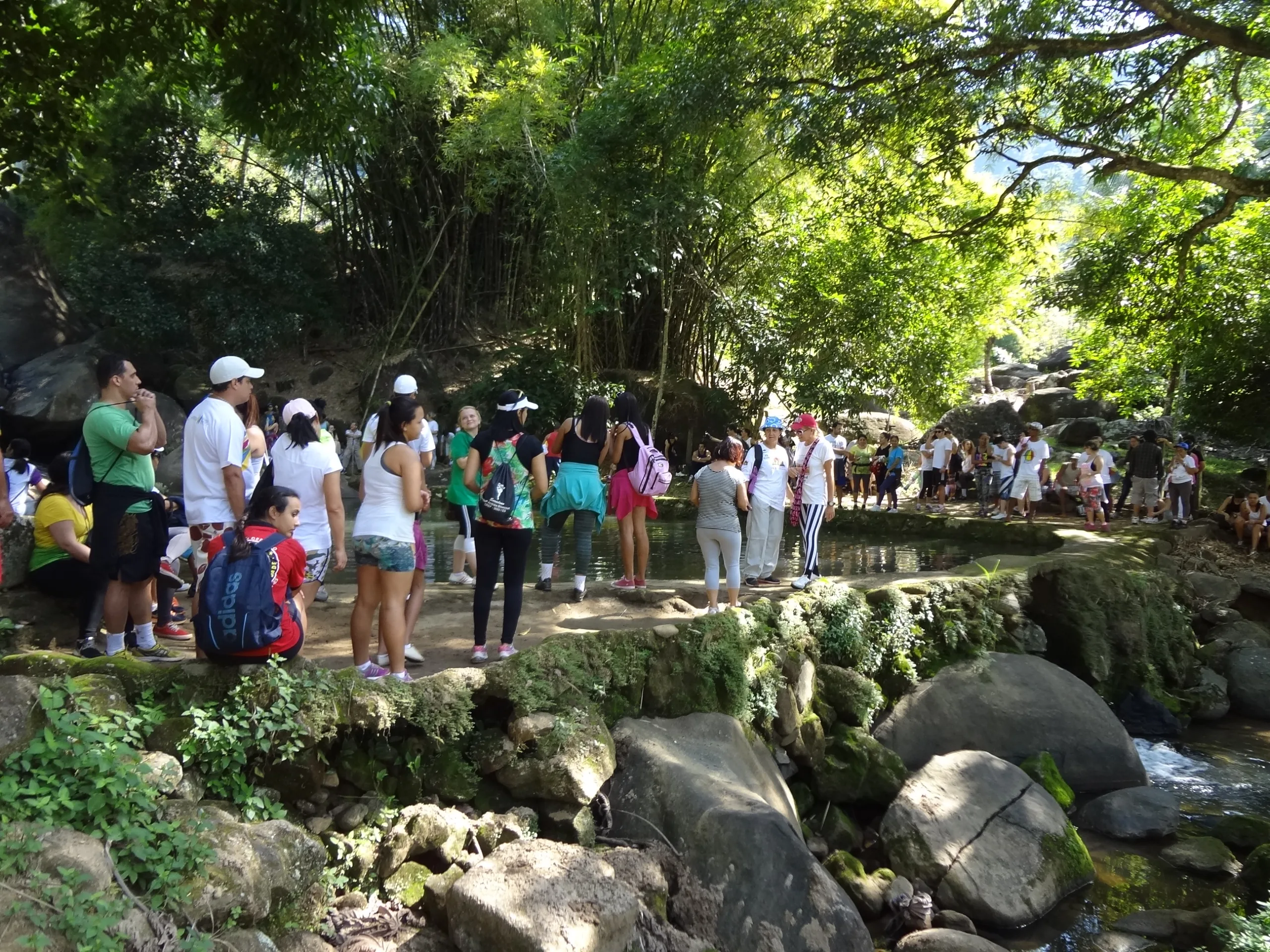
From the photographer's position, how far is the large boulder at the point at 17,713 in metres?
3.32

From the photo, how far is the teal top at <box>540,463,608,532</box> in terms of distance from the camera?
20.6 feet

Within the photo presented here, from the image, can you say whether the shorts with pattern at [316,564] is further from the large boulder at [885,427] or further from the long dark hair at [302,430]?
the large boulder at [885,427]

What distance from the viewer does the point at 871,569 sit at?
1000 cm

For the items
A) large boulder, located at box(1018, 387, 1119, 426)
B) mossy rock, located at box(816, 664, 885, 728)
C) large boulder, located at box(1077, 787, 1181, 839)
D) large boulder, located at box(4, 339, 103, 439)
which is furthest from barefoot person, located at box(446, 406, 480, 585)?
large boulder, located at box(1018, 387, 1119, 426)

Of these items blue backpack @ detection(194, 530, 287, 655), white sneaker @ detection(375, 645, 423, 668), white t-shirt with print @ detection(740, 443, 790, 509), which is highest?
white t-shirt with print @ detection(740, 443, 790, 509)

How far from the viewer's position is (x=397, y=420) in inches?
178

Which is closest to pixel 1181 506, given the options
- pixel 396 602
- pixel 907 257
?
pixel 907 257

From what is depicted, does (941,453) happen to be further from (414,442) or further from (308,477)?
(308,477)

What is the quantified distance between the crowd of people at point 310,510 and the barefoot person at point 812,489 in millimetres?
32

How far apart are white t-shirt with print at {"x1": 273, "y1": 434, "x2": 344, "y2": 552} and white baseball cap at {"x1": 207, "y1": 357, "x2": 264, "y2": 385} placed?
43 centimetres

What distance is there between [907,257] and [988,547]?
4.88 metres

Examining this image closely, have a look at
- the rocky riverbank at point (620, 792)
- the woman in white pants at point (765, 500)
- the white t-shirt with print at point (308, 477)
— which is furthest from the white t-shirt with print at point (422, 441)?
the woman in white pants at point (765, 500)

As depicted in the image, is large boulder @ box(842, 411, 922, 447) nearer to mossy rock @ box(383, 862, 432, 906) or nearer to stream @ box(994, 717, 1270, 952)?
stream @ box(994, 717, 1270, 952)

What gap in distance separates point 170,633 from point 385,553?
161 cm
